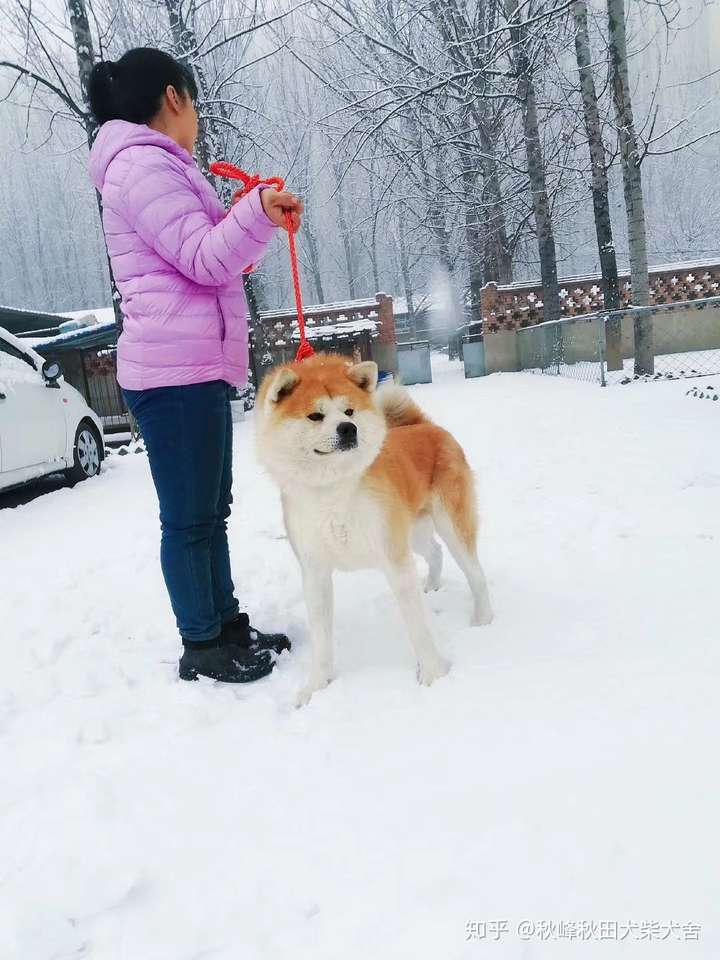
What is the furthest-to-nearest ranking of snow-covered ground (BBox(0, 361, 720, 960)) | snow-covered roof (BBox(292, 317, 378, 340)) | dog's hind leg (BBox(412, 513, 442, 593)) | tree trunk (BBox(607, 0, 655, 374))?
snow-covered roof (BBox(292, 317, 378, 340)), tree trunk (BBox(607, 0, 655, 374)), dog's hind leg (BBox(412, 513, 442, 593)), snow-covered ground (BBox(0, 361, 720, 960))

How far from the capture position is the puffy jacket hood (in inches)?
77.0

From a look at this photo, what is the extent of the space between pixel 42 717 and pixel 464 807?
151cm

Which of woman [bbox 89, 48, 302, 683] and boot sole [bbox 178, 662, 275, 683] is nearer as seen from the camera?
woman [bbox 89, 48, 302, 683]

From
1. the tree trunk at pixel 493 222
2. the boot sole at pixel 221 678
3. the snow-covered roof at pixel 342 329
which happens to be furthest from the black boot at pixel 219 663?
the tree trunk at pixel 493 222

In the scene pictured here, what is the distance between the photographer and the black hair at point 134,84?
2035 millimetres

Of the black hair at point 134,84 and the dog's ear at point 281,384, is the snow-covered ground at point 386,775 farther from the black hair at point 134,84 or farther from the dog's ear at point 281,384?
the black hair at point 134,84

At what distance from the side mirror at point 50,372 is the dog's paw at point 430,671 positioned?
5394 millimetres

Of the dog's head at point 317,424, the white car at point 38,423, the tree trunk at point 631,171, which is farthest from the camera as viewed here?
the tree trunk at point 631,171

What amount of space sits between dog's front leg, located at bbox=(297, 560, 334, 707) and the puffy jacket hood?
150cm

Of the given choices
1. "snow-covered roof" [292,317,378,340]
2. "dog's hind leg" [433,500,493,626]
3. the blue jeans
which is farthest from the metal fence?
the blue jeans

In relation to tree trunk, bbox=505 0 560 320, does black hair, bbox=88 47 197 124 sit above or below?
below

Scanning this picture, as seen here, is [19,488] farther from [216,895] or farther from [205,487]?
[216,895]

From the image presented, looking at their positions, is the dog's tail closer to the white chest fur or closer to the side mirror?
the white chest fur

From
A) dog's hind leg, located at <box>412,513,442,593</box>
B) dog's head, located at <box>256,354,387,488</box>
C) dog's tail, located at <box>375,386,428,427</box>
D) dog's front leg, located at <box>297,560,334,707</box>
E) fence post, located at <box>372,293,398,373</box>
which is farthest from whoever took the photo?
fence post, located at <box>372,293,398,373</box>
